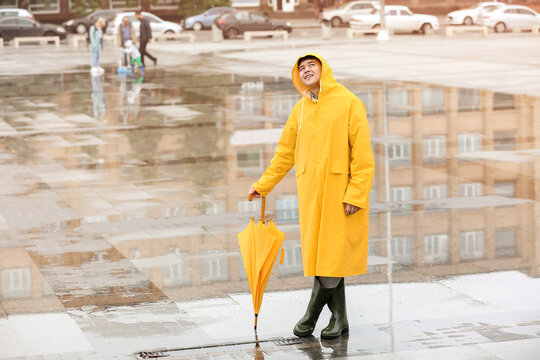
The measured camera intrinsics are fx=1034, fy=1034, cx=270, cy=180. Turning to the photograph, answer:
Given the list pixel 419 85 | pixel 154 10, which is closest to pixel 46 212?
pixel 419 85

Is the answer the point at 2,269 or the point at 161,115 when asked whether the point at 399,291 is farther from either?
the point at 161,115

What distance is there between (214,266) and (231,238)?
1083mm

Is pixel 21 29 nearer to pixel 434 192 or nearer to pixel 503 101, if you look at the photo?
A: pixel 503 101

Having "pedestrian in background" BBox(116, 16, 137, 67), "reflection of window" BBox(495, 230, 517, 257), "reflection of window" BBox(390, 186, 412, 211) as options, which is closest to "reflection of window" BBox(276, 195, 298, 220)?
"reflection of window" BBox(390, 186, 412, 211)

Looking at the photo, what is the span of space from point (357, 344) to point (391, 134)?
1018 centimetres

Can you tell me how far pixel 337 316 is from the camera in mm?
6809

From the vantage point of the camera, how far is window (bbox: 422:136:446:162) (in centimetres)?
1431

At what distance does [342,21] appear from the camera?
61.3 meters

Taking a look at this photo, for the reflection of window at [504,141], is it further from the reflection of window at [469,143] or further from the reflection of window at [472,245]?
the reflection of window at [472,245]

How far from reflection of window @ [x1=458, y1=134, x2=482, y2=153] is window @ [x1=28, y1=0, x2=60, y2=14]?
187 feet

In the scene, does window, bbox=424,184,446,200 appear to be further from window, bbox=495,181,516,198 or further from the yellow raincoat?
the yellow raincoat

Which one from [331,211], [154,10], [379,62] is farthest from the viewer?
[154,10]

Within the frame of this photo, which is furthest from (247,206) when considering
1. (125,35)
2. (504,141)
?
(125,35)

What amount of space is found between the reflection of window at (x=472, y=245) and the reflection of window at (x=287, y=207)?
190 centimetres
